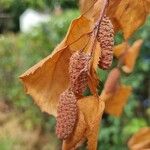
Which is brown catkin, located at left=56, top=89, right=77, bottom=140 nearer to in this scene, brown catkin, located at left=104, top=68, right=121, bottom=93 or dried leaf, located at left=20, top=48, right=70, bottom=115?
dried leaf, located at left=20, top=48, right=70, bottom=115

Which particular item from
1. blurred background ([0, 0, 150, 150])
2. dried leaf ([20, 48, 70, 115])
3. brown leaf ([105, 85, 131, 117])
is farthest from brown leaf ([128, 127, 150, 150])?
blurred background ([0, 0, 150, 150])

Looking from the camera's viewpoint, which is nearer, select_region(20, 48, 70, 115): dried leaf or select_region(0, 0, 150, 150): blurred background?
select_region(20, 48, 70, 115): dried leaf

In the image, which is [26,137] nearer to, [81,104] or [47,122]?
[47,122]

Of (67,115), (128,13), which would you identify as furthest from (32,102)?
(67,115)

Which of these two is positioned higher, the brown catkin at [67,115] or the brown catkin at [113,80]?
the brown catkin at [67,115]

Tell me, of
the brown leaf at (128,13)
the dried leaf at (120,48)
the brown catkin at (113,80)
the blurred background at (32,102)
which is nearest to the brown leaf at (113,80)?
the brown catkin at (113,80)

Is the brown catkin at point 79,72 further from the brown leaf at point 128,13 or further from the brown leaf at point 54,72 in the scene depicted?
the brown leaf at point 128,13

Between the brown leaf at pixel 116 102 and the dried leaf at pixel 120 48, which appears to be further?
the brown leaf at pixel 116 102

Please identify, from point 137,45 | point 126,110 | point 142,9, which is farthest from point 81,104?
point 126,110
